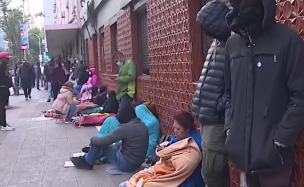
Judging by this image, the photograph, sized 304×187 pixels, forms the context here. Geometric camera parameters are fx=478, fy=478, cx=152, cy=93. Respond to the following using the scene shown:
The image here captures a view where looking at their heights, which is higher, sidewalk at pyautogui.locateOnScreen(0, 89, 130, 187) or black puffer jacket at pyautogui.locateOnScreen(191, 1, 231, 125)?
black puffer jacket at pyautogui.locateOnScreen(191, 1, 231, 125)

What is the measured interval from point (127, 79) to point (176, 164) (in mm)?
5333

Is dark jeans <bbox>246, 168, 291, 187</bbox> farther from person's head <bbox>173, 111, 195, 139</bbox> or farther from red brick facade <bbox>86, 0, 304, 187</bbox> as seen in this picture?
person's head <bbox>173, 111, 195, 139</bbox>

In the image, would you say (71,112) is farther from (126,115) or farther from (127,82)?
(126,115)

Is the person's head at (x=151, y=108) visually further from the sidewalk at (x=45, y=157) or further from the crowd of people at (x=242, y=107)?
the crowd of people at (x=242, y=107)

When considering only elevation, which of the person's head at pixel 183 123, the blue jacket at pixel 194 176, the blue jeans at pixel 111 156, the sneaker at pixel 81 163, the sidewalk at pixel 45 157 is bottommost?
the sidewalk at pixel 45 157

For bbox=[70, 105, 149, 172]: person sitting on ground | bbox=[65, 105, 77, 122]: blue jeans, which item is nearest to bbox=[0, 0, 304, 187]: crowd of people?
bbox=[70, 105, 149, 172]: person sitting on ground

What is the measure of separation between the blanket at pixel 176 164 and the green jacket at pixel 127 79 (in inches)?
193

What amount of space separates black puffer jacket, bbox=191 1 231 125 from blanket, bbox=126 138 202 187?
2.75 ft

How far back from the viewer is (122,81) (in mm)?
10102

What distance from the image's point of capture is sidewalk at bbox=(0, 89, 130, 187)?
662cm

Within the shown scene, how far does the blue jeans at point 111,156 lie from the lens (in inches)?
265

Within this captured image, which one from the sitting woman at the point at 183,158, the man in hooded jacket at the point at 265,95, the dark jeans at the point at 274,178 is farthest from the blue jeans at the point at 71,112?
the dark jeans at the point at 274,178

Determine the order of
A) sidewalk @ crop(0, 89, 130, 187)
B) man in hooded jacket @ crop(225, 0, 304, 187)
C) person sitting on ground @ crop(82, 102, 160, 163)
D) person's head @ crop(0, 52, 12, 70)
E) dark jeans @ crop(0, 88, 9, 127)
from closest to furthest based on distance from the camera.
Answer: man in hooded jacket @ crop(225, 0, 304, 187) → sidewalk @ crop(0, 89, 130, 187) → person sitting on ground @ crop(82, 102, 160, 163) → dark jeans @ crop(0, 88, 9, 127) → person's head @ crop(0, 52, 12, 70)

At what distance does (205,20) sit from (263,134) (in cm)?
126
